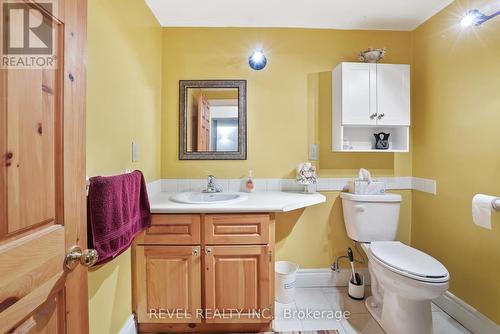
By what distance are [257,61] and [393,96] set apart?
3.72 feet

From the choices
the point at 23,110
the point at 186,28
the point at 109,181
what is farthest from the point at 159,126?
the point at 23,110

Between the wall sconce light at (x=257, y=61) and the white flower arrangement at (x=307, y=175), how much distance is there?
90 centimetres

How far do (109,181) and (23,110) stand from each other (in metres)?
0.56

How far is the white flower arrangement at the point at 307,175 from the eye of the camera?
77.1 inches

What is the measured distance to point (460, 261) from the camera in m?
1.67

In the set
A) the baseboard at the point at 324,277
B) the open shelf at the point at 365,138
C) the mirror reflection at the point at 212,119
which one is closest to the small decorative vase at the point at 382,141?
the open shelf at the point at 365,138

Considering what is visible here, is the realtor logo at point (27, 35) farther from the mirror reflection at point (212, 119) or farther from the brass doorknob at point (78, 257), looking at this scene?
the mirror reflection at point (212, 119)

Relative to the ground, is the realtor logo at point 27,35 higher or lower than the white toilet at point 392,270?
higher

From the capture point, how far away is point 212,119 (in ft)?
6.66

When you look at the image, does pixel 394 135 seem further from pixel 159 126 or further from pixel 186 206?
pixel 159 126

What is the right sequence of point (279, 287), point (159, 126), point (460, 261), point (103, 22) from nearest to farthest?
point (103, 22) → point (460, 261) → point (279, 287) → point (159, 126)

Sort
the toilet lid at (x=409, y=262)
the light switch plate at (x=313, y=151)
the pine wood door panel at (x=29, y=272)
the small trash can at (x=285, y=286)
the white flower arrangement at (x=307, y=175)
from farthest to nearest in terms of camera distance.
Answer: the light switch plate at (x=313, y=151), the white flower arrangement at (x=307, y=175), the small trash can at (x=285, y=286), the toilet lid at (x=409, y=262), the pine wood door panel at (x=29, y=272)

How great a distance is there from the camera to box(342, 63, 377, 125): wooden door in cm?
190

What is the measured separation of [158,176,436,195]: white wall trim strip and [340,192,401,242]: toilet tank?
250 millimetres
